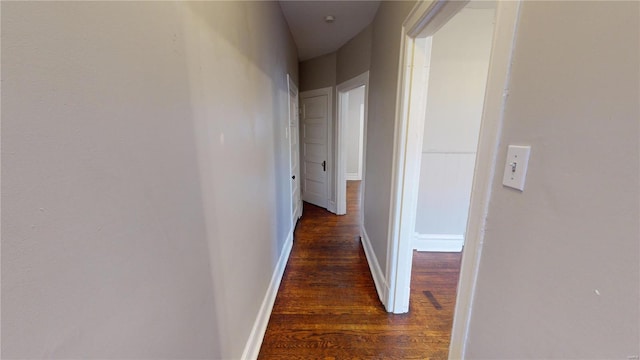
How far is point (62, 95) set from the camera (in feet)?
1.37

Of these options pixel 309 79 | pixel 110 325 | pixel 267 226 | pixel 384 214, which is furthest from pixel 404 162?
pixel 309 79

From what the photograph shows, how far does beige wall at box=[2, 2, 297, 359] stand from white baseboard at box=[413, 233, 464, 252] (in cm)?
220

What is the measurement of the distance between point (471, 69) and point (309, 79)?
238 centimetres

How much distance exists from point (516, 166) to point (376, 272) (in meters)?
1.76

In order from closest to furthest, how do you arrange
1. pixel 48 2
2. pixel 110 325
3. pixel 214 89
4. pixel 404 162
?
pixel 48 2 → pixel 110 325 → pixel 214 89 → pixel 404 162

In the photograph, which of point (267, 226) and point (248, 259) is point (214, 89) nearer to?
point (248, 259)

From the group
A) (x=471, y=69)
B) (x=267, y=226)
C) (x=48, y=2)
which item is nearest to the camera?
(x=48, y=2)

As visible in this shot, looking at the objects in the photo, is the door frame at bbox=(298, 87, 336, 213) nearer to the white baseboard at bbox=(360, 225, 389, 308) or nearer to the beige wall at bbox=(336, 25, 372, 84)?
the beige wall at bbox=(336, 25, 372, 84)

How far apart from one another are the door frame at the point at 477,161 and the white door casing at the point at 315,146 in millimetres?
2182

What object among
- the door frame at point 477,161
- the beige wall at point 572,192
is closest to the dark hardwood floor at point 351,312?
the door frame at point 477,161

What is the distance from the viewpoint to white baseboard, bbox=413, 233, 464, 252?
2.72 metres

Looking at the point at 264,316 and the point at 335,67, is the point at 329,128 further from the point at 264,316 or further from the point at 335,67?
the point at 264,316

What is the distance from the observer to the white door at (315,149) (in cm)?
383

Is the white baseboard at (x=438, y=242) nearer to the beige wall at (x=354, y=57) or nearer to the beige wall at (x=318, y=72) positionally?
the beige wall at (x=354, y=57)
